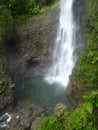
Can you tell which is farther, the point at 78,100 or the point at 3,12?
the point at 3,12

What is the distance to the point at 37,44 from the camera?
18.5m

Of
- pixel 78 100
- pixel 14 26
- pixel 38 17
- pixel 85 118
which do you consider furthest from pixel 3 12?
pixel 85 118

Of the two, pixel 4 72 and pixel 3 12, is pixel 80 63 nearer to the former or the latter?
pixel 4 72

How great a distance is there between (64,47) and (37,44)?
6.29ft

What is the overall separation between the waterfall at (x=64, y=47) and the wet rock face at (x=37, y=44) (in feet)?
1.26

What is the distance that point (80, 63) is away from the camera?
1235 centimetres

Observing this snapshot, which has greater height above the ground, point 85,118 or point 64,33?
point 64,33

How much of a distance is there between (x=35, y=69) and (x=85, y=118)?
11.1m

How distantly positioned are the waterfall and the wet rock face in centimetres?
38

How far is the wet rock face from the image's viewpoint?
18.4 meters

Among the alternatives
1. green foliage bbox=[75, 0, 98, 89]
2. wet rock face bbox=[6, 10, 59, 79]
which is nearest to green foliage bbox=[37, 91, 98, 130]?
green foliage bbox=[75, 0, 98, 89]

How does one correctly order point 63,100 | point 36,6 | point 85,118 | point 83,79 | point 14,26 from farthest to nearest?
point 36,6, point 14,26, point 63,100, point 83,79, point 85,118

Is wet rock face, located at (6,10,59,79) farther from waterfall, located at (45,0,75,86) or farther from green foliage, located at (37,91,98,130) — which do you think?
green foliage, located at (37,91,98,130)

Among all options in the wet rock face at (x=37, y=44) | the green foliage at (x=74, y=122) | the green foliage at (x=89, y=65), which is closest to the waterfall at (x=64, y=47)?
the wet rock face at (x=37, y=44)
